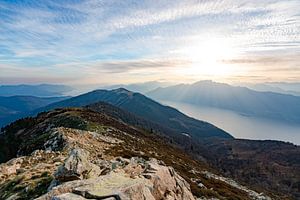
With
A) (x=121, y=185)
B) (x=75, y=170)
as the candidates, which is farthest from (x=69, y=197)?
(x=75, y=170)

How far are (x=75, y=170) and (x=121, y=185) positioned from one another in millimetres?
5936

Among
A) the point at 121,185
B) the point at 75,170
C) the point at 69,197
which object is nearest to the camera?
the point at 69,197

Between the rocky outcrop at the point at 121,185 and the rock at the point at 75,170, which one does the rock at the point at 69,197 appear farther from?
the rock at the point at 75,170

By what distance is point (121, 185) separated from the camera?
668 inches

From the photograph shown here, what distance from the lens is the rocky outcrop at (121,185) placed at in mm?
15841

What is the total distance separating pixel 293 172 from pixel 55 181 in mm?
199456

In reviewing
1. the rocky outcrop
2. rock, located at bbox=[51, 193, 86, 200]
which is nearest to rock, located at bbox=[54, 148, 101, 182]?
the rocky outcrop

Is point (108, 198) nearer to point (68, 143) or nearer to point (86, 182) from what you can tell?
point (86, 182)

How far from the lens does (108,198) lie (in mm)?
15109

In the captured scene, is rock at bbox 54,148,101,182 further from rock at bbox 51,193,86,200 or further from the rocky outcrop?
rock at bbox 51,193,86,200

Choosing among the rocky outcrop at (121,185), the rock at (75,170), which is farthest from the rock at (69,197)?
the rock at (75,170)

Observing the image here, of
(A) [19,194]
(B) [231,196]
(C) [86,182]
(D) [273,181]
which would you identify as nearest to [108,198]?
(C) [86,182]

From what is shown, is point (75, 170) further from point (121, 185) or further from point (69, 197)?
point (69, 197)

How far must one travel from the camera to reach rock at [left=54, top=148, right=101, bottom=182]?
69.7 ft
